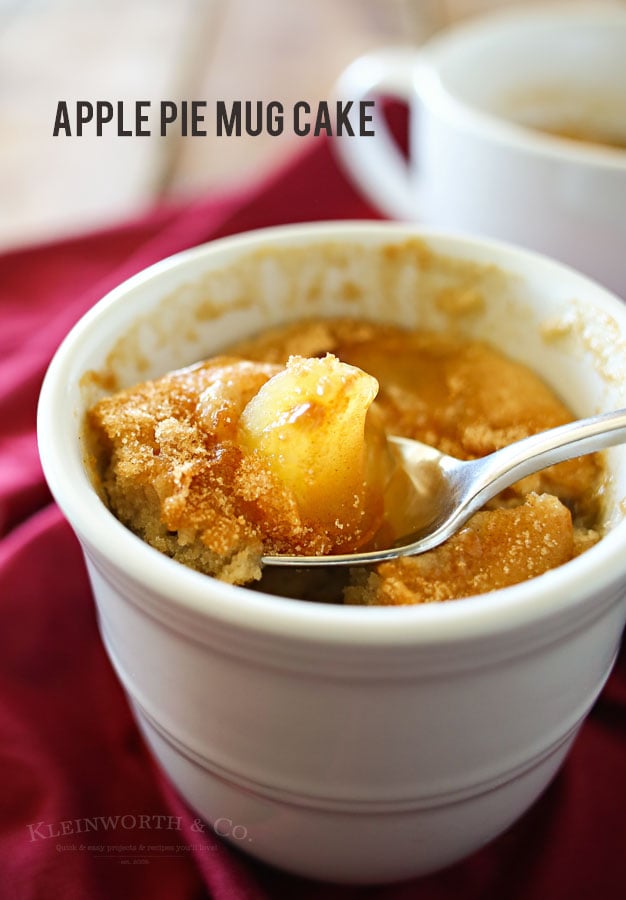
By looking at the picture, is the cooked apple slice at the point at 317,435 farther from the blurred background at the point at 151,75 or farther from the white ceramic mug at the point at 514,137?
the blurred background at the point at 151,75

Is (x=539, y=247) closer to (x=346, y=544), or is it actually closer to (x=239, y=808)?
(x=346, y=544)

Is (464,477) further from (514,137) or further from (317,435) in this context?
(514,137)

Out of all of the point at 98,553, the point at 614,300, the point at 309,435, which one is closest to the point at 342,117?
the point at 614,300

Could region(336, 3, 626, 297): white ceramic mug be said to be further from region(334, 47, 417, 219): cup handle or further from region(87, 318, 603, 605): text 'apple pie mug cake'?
region(87, 318, 603, 605): text 'apple pie mug cake'

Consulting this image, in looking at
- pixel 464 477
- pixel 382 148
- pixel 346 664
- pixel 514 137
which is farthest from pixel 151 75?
pixel 346 664

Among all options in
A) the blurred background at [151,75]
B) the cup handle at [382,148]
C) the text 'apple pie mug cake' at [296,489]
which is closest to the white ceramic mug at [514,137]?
the cup handle at [382,148]

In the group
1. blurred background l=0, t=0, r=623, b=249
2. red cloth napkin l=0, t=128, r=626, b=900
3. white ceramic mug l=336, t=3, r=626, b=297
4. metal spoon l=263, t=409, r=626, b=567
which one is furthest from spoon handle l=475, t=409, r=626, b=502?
blurred background l=0, t=0, r=623, b=249
